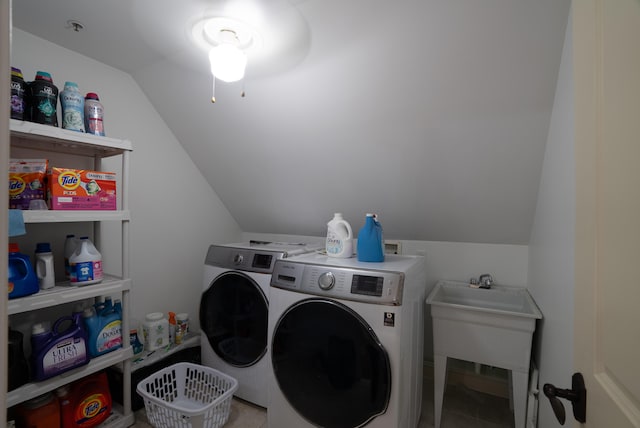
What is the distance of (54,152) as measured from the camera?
1.73 metres

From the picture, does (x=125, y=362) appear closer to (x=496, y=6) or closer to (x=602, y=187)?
(x=602, y=187)

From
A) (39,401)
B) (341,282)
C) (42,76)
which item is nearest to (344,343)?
(341,282)

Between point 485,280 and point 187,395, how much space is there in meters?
2.23

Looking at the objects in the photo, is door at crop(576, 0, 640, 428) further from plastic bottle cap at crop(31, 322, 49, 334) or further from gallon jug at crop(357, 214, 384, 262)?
plastic bottle cap at crop(31, 322, 49, 334)

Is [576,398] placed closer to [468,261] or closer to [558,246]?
[558,246]

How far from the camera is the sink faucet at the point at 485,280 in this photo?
6.68ft

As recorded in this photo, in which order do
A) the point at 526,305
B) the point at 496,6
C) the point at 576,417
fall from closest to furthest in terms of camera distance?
the point at 576,417 → the point at 496,6 → the point at 526,305

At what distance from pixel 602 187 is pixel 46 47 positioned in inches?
102

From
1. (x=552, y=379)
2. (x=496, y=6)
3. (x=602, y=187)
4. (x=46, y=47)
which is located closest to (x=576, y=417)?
(x=602, y=187)

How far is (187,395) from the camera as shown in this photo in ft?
6.44

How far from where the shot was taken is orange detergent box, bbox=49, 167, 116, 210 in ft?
4.67

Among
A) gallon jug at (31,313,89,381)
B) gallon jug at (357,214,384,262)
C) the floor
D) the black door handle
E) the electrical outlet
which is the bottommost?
the floor

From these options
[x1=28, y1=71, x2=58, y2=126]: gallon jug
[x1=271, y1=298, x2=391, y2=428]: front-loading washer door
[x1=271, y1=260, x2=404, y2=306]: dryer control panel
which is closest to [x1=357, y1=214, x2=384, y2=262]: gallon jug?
[x1=271, y1=260, x2=404, y2=306]: dryer control panel

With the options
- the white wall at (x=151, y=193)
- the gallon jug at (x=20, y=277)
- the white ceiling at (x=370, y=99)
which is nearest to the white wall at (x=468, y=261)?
the white ceiling at (x=370, y=99)
